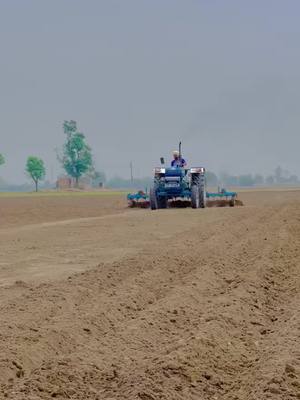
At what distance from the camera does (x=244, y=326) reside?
6562mm

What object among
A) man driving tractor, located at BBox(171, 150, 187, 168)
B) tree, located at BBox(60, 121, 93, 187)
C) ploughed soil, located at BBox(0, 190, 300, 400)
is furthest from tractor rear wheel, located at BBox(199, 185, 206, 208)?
tree, located at BBox(60, 121, 93, 187)

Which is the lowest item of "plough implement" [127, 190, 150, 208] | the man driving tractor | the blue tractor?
"plough implement" [127, 190, 150, 208]

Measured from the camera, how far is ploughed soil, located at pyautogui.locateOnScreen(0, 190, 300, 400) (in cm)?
479

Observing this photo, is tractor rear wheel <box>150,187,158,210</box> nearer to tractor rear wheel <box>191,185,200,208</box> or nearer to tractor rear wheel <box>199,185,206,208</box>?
tractor rear wheel <box>191,185,200,208</box>

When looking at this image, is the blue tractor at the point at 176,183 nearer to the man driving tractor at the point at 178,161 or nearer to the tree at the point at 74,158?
the man driving tractor at the point at 178,161

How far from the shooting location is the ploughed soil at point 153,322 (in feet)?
15.7

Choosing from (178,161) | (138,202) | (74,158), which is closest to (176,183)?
(178,161)

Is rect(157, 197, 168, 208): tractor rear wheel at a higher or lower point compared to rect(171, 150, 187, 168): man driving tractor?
lower

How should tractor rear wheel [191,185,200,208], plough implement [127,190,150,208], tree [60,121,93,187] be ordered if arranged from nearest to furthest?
1. tractor rear wheel [191,185,200,208]
2. plough implement [127,190,150,208]
3. tree [60,121,93,187]

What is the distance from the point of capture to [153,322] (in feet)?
21.7

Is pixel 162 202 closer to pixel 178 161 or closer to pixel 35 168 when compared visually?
pixel 178 161

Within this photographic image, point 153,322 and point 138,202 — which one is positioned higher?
point 138,202

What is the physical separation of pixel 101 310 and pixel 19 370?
1975 mm

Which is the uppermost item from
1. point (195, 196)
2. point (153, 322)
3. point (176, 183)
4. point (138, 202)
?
point (176, 183)
